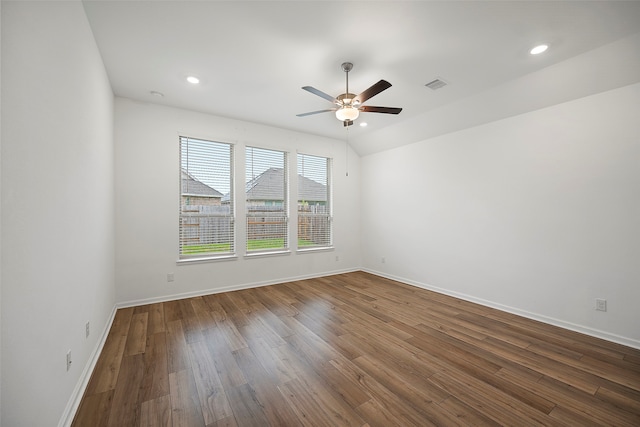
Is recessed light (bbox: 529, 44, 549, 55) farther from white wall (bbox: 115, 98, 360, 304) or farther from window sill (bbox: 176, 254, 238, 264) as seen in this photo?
window sill (bbox: 176, 254, 238, 264)

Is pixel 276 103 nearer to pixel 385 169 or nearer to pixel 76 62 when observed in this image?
pixel 76 62

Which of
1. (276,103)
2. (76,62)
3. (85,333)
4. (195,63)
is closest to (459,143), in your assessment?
(276,103)

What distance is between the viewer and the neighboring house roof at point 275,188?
15.2 ft

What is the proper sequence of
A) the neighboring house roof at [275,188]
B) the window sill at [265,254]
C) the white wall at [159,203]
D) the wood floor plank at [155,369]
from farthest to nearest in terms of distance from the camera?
the neighboring house roof at [275,188] → the window sill at [265,254] → the white wall at [159,203] → the wood floor plank at [155,369]

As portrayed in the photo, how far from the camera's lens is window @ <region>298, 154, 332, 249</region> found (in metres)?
5.21

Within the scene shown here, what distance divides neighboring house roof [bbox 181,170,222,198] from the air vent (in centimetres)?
362

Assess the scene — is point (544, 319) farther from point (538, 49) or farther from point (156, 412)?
point (156, 412)

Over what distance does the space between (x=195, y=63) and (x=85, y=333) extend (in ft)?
9.17

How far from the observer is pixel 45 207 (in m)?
1.36

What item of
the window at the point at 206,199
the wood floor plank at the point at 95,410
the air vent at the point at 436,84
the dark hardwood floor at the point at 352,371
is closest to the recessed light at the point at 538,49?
the air vent at the point at 436,84

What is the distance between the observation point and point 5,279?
3.33 ft

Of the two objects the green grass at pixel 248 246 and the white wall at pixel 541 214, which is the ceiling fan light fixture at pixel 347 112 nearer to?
the white wall at pixel 541 214

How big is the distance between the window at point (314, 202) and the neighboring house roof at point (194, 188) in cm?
170

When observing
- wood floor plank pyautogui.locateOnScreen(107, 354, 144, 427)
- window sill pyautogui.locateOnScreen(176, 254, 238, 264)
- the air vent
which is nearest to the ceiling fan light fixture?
the air vent
